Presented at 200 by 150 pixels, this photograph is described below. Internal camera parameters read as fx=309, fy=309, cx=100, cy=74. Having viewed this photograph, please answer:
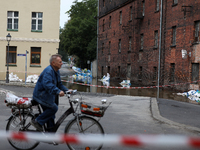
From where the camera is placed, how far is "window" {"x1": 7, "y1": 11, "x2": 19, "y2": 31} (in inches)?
1139

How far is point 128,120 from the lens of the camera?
888 cm

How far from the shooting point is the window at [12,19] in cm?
2894

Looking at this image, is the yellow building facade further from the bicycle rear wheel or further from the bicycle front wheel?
the bicycle front wheel

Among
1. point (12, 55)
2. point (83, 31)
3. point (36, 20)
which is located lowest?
point (12, 55)

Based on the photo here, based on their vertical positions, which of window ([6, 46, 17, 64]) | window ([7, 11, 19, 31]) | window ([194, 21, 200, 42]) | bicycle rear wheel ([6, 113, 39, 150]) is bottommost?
bicycle rear wheel ([6, 113, 39, 150])

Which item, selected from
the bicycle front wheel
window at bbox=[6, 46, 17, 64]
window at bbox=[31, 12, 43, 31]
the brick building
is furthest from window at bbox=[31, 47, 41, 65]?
the bicycle front wheel

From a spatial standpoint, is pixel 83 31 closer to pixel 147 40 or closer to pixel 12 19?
pixel 147 40

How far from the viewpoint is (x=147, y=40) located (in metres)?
30.4

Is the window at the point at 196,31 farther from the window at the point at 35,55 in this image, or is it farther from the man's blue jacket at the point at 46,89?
the man's blue jacket at the point at 46,89

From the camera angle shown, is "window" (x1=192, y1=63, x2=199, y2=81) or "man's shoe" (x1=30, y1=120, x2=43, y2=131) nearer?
"man's shoe" (x1=30, y1=120, x2=43, y2=131)

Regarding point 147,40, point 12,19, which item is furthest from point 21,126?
point 147,40

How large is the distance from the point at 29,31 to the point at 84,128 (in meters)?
25.1

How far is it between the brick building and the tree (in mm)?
8663

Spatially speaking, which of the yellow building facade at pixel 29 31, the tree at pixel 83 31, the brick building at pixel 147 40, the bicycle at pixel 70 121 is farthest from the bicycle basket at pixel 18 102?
the tree at pixel 83 31
